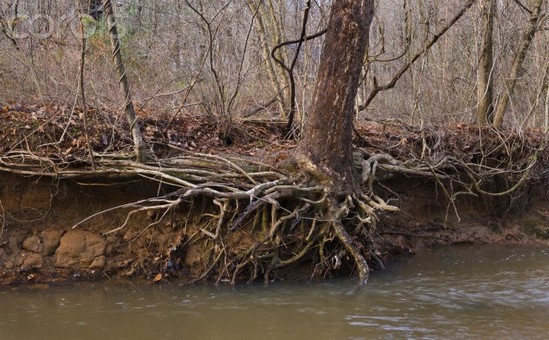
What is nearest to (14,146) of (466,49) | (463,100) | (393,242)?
(393,242)

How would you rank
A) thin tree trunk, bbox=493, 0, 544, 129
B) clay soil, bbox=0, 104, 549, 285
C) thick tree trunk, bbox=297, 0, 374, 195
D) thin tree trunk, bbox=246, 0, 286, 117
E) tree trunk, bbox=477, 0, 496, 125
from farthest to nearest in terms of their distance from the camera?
tree trunk, bbox=477, 0, 496, 125 < thin tree trunk, bbox=493, 0, 544, 129 < thin tree trunk, bbox=246, 0, 286, 117 < clay soil, bbox=0, 104, 549, 285 < thick tree trunk, bbox=297, 0, 374, 195

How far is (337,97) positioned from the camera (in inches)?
309

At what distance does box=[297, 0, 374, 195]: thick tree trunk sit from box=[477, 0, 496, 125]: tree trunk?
5.21m

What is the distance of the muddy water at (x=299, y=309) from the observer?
571 centimetres

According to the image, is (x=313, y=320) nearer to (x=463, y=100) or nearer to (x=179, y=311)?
(x=179, y=311)

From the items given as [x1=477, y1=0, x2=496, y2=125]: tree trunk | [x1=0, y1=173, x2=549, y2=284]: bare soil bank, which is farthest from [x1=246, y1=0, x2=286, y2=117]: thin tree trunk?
[x1=477, y1=0, x2=496, y2=125]: tree trunk

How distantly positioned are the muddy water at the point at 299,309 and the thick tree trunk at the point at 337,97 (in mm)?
1621

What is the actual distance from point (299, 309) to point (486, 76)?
807 cm

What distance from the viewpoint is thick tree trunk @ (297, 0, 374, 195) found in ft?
25.4

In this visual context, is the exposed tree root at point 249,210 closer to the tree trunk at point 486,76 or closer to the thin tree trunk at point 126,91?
the thin tree trunk at point 126,91

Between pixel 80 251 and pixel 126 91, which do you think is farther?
pixel 80 251

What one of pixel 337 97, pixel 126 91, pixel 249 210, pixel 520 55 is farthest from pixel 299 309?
pixel 520 55

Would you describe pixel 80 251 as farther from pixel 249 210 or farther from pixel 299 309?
pixel 299 309

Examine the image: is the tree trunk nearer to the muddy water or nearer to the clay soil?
the clay soil
